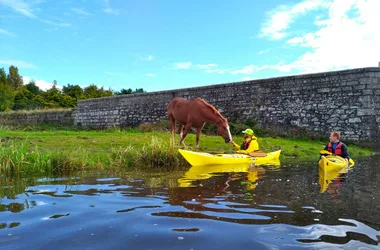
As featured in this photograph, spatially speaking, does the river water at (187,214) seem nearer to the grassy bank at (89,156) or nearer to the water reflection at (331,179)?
the water reflection at (331,179)

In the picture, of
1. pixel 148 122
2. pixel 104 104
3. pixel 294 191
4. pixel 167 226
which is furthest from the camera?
pixel 104 104

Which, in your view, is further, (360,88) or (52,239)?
(360,88)

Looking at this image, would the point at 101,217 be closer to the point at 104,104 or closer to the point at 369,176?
the point at 369,176

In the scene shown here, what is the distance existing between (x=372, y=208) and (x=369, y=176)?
3.14m

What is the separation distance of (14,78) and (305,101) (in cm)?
5829

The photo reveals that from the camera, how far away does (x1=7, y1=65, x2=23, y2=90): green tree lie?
58425mm

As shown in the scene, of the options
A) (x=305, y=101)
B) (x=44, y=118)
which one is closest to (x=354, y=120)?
(x=305, y=101)

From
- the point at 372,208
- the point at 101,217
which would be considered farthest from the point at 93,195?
the point at 372,208

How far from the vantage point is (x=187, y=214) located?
3.31 m

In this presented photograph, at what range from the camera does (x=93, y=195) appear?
4262 millimetres

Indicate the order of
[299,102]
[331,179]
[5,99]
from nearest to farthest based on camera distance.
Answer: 1. [331,179]
2. [299,102]
3. [5,99]

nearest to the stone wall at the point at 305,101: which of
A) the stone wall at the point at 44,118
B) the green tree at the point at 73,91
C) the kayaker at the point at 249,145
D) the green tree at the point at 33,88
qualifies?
the kayaker at the point at 249,145

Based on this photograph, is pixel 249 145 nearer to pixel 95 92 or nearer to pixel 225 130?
pixel 225 130

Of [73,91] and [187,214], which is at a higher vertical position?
[73,91]
